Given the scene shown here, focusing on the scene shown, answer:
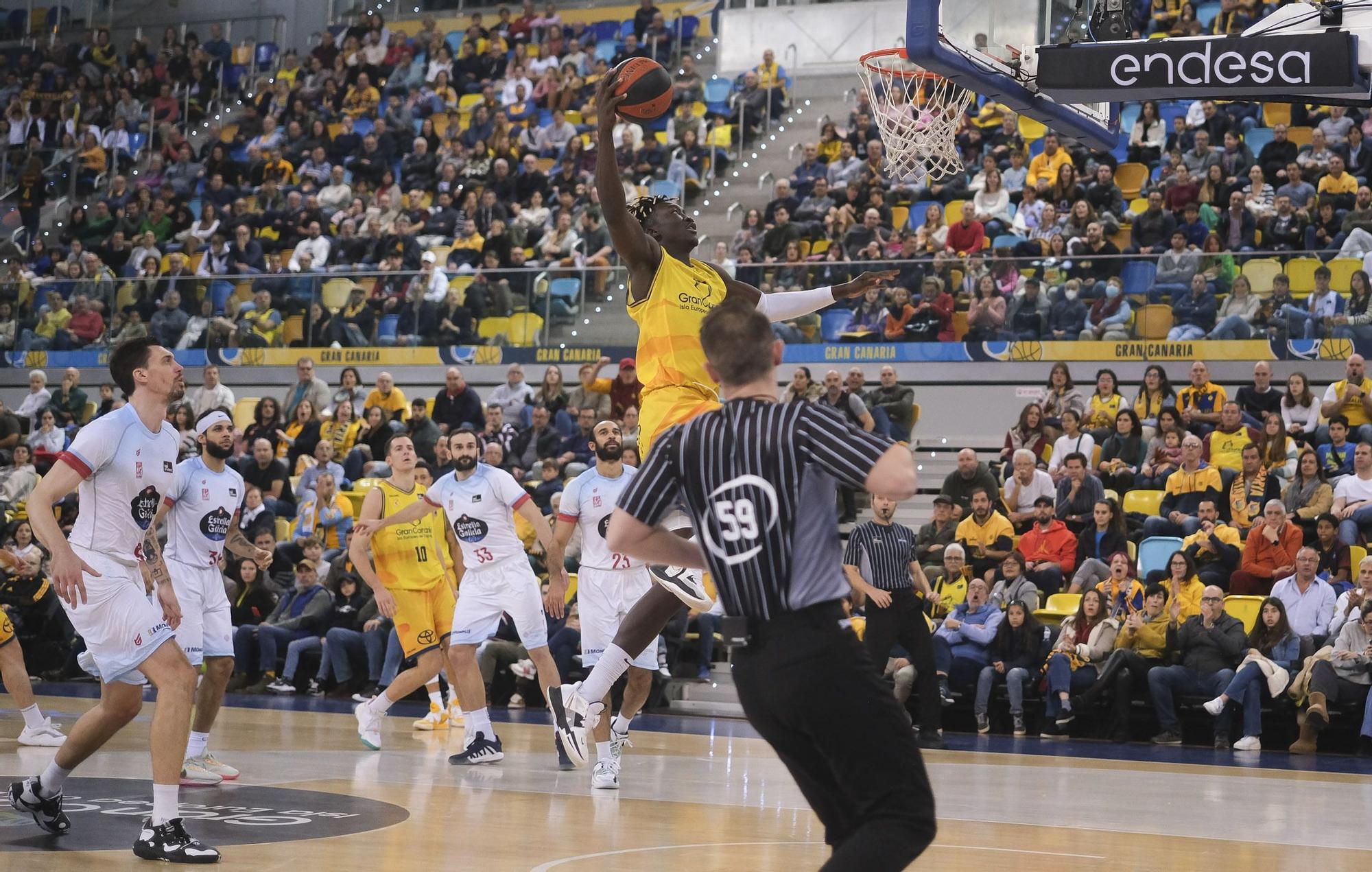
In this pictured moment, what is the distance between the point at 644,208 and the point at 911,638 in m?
6.28

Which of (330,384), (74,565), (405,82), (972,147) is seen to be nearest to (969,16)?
(74,565)

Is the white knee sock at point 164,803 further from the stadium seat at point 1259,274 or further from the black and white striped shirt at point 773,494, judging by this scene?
the stadium seat at point 1259,274

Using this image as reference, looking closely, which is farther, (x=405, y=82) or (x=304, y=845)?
(x=405, y=82)

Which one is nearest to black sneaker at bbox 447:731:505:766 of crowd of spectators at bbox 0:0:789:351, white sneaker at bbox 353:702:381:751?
white sneaker at bbox 353:702:381:751

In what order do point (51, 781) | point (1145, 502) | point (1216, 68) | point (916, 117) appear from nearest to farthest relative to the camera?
1. point (51, 781)
2. point (1216, 68)
3. point (916, 117)
4. point (1145, 502)

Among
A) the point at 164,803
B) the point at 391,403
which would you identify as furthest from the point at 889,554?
the point at 391,403

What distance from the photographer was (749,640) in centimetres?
418

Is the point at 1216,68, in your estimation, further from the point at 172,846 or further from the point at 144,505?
the point at 172,846

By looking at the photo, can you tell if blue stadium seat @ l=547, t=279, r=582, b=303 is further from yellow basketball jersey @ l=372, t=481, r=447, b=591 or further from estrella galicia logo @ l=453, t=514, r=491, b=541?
estrella galicia logo @ l=453, t=514, r=491, b=541

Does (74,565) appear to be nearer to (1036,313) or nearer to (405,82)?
(1036,313)

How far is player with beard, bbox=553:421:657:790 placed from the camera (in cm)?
1055

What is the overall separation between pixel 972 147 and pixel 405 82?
1140 centimetres

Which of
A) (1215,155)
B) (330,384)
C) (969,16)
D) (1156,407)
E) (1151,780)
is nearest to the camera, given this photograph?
(969,16)

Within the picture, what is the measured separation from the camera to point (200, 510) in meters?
8.98
